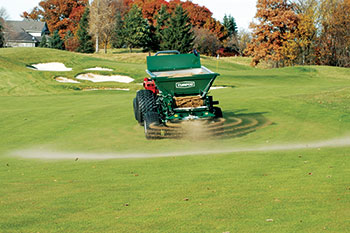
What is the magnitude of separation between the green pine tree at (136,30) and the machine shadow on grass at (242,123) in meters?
71.4

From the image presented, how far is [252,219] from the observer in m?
6.21

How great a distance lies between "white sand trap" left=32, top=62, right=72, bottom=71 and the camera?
153ft

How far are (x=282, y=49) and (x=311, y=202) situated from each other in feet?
197

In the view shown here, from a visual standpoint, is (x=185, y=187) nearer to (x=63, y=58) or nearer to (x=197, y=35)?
(x=63, y=58)

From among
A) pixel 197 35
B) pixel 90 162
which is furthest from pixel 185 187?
pixel 197 35

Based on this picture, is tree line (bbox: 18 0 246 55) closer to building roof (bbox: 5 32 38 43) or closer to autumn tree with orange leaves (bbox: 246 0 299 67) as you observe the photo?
building roof (bbox: 5 32 38 43)

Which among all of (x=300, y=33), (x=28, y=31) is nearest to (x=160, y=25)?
(x=300, y=33)

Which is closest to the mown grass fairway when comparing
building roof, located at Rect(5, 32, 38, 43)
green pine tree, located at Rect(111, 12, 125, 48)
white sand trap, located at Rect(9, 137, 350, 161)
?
white sand trap, located at Rect(9, 137, 350, 161)

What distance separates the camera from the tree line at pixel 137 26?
271 ft

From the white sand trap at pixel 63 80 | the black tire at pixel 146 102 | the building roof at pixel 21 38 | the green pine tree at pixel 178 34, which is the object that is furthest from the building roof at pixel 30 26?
the black tire at pixel 146 102

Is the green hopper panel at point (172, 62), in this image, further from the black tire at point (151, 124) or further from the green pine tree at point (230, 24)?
the green pine tree at point (230, 24)

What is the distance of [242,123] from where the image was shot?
16.6m

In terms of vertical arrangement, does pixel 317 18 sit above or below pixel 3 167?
above

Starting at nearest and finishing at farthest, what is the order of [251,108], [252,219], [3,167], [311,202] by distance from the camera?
[252,219]
[311,202]
[3,167]
[251,108]
